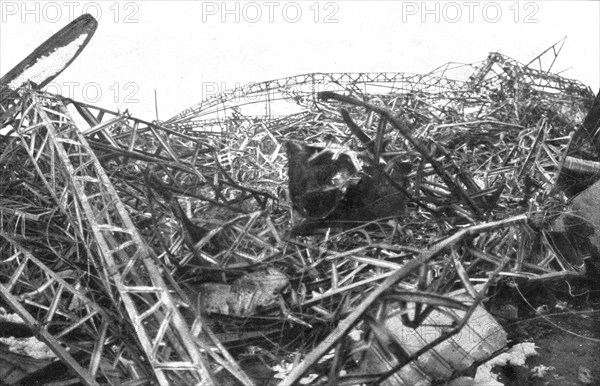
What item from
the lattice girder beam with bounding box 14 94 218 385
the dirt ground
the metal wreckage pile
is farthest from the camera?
the dirt ground

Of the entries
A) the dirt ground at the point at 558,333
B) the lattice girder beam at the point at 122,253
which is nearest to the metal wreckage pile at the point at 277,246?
the lattice girder beam at the point at 122,253

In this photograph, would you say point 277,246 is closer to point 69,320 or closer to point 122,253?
point 122,253

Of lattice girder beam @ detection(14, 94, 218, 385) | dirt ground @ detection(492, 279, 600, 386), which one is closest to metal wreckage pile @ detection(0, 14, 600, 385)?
lattice girder beam @ detection(14, 94, 218, 385)

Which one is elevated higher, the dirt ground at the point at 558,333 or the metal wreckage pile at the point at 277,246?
the metal wreckage pile at the point at 277,246

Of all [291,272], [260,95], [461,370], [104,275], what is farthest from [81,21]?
[461,370]

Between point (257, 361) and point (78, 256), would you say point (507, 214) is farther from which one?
point (78, 256)

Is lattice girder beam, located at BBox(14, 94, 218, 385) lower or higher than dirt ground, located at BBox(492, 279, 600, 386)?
higher

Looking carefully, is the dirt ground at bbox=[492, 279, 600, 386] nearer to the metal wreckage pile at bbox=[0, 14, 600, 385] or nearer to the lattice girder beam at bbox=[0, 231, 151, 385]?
the metal wreckage pile at bbox=[0, 14, 600, 385]

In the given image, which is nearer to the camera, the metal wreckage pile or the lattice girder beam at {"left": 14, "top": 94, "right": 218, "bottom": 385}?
the lattice girder beam at {"left": 14, "top": 94, "right": 218, "bottom": 385}

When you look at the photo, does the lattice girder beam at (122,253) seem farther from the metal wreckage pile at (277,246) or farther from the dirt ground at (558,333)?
the dirt ground at (558,333)
